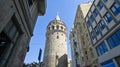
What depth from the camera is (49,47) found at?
37062 mm

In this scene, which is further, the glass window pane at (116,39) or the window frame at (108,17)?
the window frame at (108,17)

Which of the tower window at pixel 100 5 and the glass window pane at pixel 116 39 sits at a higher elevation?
the tower window at pixel 100 5

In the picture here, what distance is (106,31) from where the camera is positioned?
14.8 meters

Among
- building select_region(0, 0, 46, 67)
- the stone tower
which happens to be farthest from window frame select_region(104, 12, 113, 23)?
the stone tower

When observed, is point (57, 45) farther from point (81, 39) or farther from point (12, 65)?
point (12, 65)

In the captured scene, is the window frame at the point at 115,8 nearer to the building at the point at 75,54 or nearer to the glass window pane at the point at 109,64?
the glass window pane at the point at 109,64

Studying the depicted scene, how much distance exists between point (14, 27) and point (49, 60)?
1163 inches

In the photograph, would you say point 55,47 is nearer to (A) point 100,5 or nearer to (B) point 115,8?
(A) point 100,5

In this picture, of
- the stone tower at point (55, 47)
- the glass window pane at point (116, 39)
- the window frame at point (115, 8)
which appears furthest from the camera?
the stone tower at point (55, 47)

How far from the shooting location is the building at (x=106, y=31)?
1275cm

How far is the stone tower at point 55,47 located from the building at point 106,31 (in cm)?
1806

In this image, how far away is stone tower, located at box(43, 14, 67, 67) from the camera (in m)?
34.0

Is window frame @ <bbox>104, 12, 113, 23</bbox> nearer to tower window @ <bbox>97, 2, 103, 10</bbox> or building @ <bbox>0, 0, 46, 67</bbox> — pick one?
tower window @ <bbox>97, 2, 103, 10</bbox>

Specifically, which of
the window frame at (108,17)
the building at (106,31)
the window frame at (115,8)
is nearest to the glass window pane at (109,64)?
the building at (106,31)
